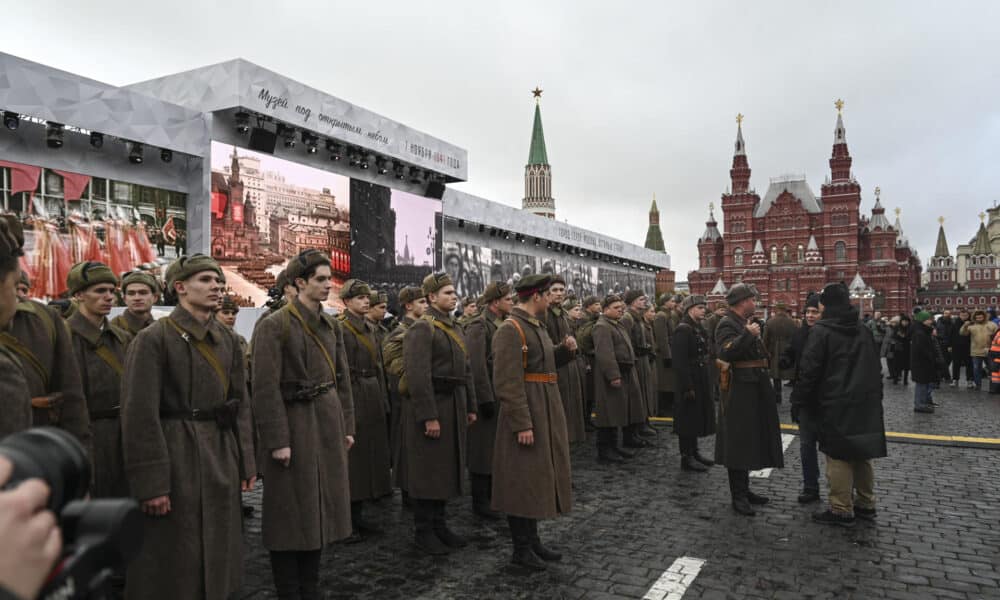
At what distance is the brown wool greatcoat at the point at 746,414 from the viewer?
5.27 metres

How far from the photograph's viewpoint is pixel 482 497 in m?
5.42

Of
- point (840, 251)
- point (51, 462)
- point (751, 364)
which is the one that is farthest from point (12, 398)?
point (840, 251)

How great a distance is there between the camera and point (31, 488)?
92 cm

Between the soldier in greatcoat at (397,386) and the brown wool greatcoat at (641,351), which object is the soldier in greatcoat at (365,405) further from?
the brown wool greatcoat at (641,351)

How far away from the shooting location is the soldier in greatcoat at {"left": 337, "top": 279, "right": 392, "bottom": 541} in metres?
5.16

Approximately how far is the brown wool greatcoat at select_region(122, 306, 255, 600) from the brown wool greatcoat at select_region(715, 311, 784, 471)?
159 inches

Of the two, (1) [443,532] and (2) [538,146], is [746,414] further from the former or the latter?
(2) [538,146]

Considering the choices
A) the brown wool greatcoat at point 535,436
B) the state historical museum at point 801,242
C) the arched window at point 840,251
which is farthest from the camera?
the arched window at point 840,251

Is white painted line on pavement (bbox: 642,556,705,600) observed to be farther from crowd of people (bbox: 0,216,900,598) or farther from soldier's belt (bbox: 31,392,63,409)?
soldier's belt (bbox: 31,392,63,409)

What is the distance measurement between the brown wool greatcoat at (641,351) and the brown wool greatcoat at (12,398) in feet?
23.4

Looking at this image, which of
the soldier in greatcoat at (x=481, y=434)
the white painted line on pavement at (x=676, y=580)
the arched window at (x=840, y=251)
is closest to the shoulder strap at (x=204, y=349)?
the soldier in greatcoat at (x=481, y=434)

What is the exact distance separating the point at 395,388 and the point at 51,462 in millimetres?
5096

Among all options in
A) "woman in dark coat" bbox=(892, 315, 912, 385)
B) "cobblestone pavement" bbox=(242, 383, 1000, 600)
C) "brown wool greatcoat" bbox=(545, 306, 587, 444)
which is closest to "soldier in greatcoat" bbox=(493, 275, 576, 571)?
"cobblestone pavement" bbox=(242, 383, 1000, 600)

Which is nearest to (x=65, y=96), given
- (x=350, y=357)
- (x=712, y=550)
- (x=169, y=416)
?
(x=350, y=357)
